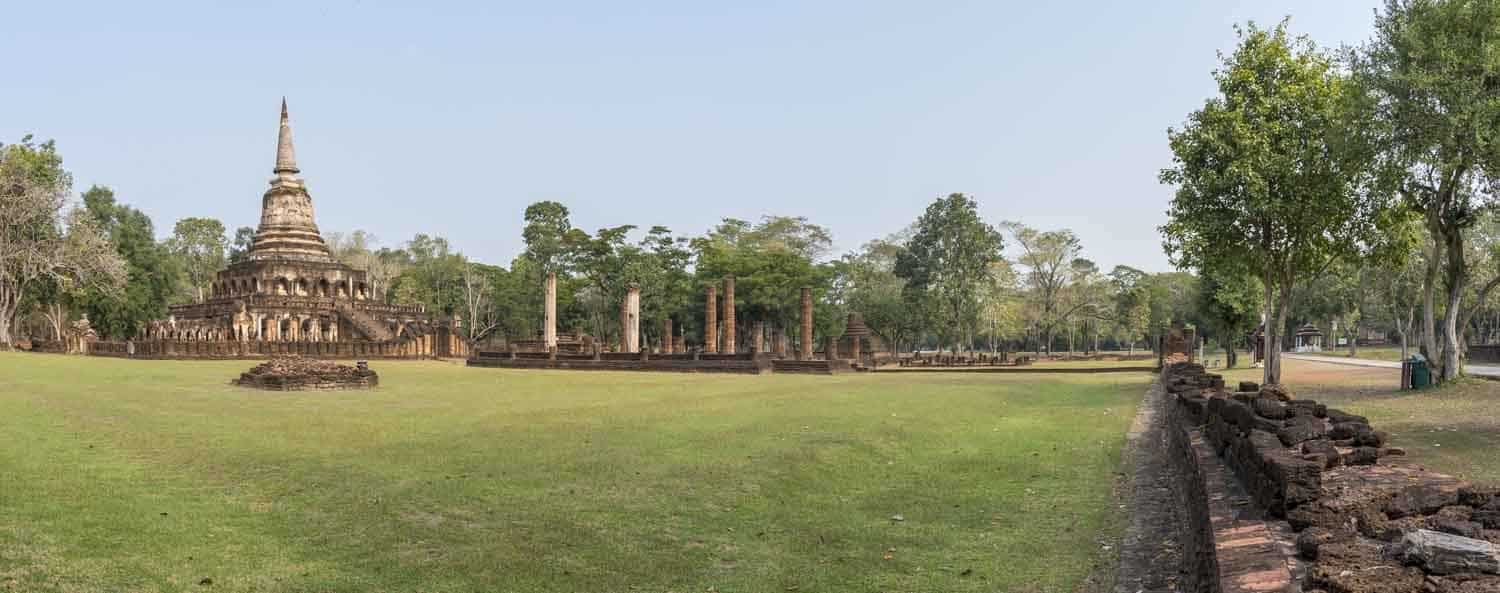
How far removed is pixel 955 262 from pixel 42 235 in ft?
166

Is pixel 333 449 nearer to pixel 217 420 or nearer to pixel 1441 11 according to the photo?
pixel 217 420

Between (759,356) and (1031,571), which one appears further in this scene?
(759,356)

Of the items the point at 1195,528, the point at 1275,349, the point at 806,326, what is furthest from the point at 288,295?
the point at 1195,528

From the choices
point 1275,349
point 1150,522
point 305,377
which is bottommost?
point 1150,522

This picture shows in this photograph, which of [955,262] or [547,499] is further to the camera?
[955,262]

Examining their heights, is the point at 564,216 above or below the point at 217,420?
above

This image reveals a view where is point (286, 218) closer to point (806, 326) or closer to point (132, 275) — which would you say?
point (132, 275)

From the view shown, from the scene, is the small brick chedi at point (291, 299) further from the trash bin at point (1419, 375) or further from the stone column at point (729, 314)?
the trash bin at point (1419, 375)

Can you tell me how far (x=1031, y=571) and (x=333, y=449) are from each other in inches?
326

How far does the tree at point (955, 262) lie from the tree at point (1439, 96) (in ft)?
137

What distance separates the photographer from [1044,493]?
380 inches

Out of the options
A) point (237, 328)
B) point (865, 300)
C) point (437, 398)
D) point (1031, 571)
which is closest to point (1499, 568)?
point (1031, 571)

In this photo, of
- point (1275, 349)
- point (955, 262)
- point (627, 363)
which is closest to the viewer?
point (1275, 349)

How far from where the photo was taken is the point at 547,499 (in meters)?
8.61
